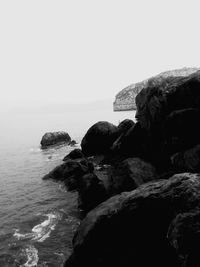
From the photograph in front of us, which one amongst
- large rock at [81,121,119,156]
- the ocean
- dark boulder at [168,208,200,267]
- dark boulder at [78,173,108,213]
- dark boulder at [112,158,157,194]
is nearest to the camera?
dark boulder at [168,208,200,267]

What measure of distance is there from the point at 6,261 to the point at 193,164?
1588 cm

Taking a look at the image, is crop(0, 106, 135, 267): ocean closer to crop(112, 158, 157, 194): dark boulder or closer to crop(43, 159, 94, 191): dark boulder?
crop(43, 159, 94, 191): dark boulder

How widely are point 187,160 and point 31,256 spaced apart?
14.4 m

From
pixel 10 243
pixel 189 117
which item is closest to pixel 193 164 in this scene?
pixel 189 117

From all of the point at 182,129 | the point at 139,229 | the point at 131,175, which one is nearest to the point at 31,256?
the point at 139,229

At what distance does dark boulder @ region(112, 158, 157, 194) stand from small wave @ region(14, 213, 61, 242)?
594 cm

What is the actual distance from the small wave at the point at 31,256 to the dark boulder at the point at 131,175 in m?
8.75

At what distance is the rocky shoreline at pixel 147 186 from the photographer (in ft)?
45.1

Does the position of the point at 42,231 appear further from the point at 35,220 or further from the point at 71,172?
the point at 71,172

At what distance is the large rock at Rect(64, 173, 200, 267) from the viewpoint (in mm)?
13953

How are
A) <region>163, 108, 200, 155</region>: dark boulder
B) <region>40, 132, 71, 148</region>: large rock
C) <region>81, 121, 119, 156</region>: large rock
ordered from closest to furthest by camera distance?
<region>163, 108, 200, 155</region>: dark boulder
<region>81, 121, 119, 156</region>: large rock
<region>40, 132, 71, 148</region>: large rock

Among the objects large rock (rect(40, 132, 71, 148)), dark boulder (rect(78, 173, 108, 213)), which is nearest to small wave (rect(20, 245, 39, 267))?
dark boulder (rect(78, 173, 108, 213))

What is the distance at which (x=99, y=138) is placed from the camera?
46.9 meters

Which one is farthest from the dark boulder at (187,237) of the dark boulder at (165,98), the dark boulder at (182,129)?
the dark boulder at (165,98)
